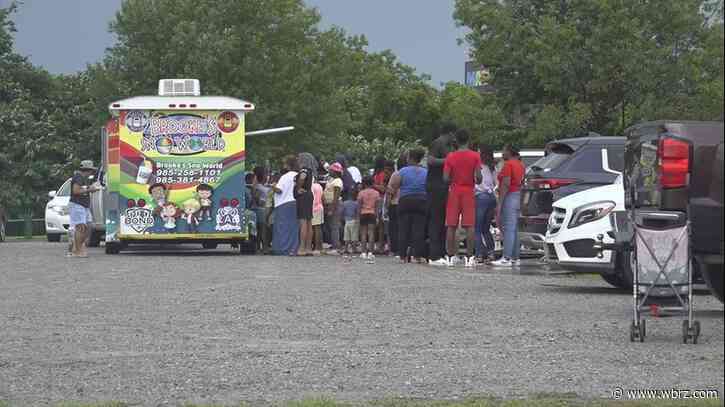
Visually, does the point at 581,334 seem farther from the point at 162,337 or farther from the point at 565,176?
the point at 565,176

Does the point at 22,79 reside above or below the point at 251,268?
above

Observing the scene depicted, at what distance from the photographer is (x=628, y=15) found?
4819 centimetres

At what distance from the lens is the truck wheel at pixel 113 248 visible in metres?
30.6

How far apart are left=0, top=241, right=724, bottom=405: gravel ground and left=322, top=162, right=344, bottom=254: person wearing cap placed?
8.65m

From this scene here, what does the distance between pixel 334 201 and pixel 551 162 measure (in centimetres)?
805

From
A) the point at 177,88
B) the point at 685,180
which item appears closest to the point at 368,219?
the point at 177,88

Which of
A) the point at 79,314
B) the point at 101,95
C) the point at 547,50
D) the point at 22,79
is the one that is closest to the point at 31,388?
the point at 79,314

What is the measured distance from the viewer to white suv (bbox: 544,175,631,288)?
1698cm

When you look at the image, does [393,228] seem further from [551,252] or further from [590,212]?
[590,212]

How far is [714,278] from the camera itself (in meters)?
4.88

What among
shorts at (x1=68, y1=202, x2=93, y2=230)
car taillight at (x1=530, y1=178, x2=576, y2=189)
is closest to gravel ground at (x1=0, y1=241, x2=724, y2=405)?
car taillight at (x1=530, y1=178, x2=576, y2=189)

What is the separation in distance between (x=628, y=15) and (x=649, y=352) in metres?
38.1

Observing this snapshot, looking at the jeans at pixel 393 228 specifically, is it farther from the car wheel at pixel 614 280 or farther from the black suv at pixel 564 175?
the car wheel at pixel 614 280

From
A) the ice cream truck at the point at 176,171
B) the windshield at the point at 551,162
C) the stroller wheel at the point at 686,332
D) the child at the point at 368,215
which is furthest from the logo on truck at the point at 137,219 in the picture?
the stroller wheel at the point at 686,332
